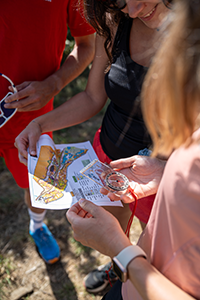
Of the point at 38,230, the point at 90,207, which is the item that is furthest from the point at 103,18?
the point at 38,230

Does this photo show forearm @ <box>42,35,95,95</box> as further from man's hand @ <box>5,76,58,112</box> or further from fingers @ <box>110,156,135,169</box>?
fingers @ <box>110,156,135,169</box>

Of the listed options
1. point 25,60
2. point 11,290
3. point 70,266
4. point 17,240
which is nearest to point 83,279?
point 70,266

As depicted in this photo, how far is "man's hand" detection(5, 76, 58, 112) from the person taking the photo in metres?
1.70

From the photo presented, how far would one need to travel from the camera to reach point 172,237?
69 cm

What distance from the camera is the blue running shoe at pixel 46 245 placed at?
2256 mm

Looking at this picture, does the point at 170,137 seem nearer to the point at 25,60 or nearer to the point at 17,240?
the point at 25,60

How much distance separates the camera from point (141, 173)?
4.27 feet

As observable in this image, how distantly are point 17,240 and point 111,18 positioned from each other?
2227 mm

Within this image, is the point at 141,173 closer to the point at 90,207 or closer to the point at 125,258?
the point at 90,207

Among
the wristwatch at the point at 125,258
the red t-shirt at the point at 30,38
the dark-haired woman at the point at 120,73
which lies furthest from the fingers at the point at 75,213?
the red t-shirt at the point at 30,38

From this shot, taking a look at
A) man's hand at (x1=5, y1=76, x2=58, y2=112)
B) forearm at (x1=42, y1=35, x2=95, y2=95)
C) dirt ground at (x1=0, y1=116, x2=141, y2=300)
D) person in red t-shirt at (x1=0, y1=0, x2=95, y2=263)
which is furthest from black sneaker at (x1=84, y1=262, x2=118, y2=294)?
forearm at (x1=42, y1=35, x2=95, y2=95)

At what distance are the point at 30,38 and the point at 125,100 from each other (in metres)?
0.88

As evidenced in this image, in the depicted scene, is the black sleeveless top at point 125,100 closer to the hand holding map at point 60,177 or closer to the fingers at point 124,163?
the fingers at point 124,163

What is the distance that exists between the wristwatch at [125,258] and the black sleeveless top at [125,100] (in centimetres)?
Result: 69
